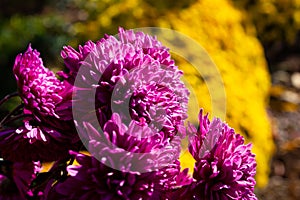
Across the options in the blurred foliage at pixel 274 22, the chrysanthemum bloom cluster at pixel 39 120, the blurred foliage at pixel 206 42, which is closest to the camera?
the chrysanthemum bloom cluster at pixel 39 120

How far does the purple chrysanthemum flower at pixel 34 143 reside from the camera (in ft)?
2.63

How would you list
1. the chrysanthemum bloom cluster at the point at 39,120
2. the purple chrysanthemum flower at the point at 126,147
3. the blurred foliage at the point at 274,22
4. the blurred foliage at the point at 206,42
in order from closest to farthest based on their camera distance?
the purple chrysanthemum flower at the point at 126,147, the chrysanthemum bloom cluster at the point at 39,120, the blurred foliage at the point at 206,42, the blurred foliage at the point at 274,22

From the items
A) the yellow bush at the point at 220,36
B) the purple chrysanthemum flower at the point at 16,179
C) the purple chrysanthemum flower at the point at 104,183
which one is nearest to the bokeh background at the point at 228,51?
the yellow bush at the point at 220,36

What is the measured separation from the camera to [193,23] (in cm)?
278

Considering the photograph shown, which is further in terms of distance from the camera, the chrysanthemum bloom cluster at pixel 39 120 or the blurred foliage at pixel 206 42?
the blurred foliage at pixel 206 42

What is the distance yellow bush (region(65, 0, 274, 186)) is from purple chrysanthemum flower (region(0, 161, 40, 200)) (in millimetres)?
1774

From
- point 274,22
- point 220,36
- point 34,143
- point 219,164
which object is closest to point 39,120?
point 34,143

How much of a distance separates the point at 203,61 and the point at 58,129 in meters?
1.76

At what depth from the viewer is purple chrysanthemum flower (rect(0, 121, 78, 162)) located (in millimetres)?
802

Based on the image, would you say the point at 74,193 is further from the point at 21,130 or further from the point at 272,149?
the point at 272,149

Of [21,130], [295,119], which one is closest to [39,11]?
[295,119]

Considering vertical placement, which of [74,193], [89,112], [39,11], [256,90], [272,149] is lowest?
[74,193]

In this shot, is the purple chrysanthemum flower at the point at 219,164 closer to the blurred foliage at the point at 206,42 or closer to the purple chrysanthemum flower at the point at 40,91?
the purple chrysanthemum flower at the point at 40,91

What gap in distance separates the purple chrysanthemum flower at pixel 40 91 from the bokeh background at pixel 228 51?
1171 mm
